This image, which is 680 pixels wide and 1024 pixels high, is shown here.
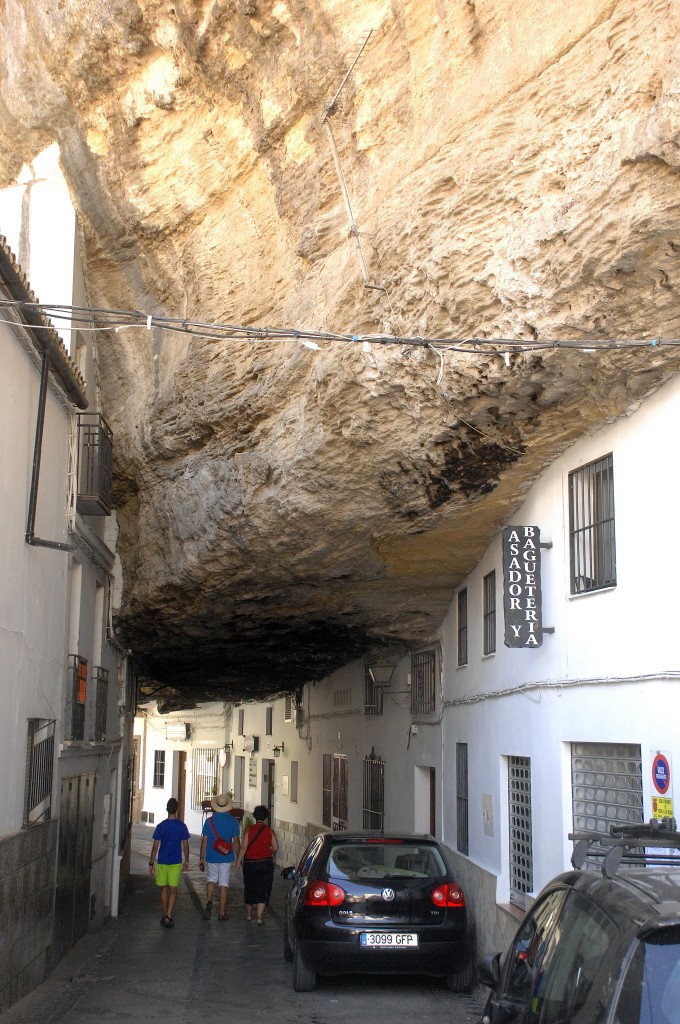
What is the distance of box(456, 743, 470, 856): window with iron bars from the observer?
11.8 m

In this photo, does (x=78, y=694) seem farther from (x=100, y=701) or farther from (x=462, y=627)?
(x=462, y=627)

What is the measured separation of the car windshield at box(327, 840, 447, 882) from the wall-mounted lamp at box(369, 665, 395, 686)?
21.6 ft

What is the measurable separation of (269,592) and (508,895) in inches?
193

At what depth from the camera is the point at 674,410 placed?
6.80 meters

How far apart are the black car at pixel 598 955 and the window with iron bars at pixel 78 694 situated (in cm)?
690

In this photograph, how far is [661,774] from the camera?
6422 millimetres

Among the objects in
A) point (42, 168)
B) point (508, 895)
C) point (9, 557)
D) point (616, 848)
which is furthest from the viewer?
point (42, 168)

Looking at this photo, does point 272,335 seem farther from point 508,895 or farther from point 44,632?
point 508,895

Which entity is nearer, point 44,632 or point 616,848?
point 616,848

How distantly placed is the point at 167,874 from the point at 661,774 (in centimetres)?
913

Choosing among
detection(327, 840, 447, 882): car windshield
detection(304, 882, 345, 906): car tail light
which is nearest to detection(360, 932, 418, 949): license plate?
detection(304, 882, 345, 906): car tail light

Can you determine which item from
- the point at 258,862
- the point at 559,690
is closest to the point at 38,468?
the point at 559,690

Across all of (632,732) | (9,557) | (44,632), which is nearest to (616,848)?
(632,732)

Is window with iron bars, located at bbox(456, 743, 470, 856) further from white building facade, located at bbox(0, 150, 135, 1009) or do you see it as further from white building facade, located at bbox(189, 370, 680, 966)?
white building facade, located at bbox(0, 150, 135, 1009)
